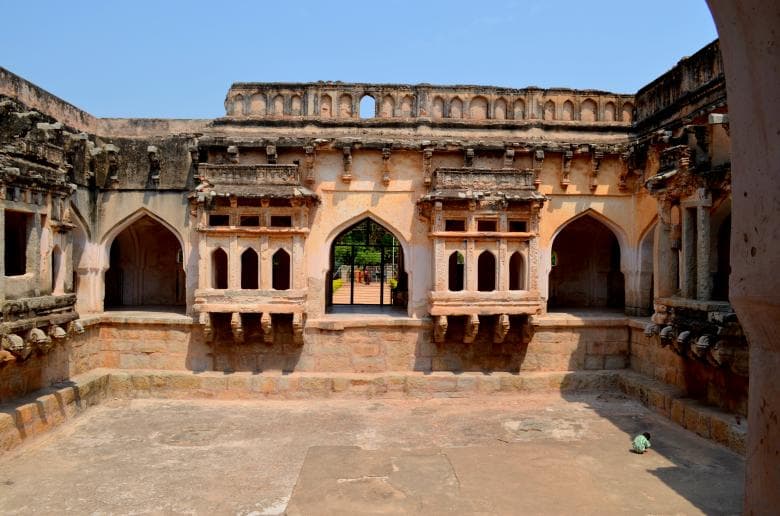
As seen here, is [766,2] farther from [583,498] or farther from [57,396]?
[57,396]

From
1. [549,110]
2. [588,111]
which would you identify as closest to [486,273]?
[549,110]

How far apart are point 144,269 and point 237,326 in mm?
4992

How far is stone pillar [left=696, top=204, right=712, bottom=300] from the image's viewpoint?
8234mm

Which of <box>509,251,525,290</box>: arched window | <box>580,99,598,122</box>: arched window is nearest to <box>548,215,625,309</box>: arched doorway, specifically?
<box>509,251,525,290</box>: arched window

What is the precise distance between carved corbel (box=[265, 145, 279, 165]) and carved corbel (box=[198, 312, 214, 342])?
309 centimetres

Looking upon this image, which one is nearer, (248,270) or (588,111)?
(588,111)

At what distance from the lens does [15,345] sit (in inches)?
287

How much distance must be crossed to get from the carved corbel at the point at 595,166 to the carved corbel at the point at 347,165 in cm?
480

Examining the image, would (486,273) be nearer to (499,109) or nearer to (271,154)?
(499,109)

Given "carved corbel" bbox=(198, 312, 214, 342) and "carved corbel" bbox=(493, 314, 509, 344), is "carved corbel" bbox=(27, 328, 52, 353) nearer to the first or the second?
"carved corbel" bbox=(198, 312, 214, 342)

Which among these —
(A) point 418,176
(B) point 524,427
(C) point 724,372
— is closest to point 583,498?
(B) point 524,427

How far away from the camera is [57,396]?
866 centimetres

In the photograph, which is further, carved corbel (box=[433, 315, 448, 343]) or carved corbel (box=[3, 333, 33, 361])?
carved corbel (box=[433, 315, 448, 343])

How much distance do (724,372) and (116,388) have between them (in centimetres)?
1003
